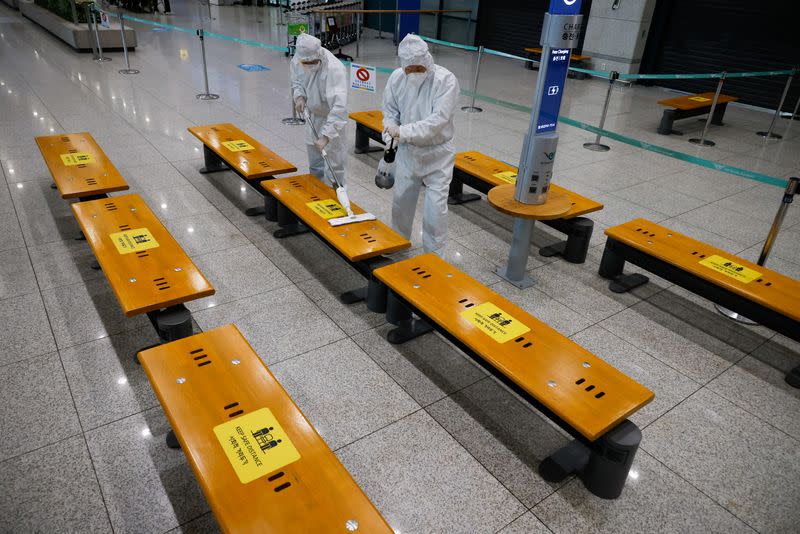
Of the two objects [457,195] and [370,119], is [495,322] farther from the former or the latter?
[370,119]

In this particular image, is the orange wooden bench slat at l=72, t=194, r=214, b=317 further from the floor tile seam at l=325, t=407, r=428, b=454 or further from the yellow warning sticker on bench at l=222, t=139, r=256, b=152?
the yellow warning sticker on bench at l=222, t=139, r=256, b=152

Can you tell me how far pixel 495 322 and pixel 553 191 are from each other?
163 centimetres

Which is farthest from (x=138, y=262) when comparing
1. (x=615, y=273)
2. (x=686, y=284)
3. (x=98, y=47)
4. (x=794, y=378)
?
(x=98, y=47)

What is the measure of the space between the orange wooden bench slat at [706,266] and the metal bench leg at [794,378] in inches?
14.0

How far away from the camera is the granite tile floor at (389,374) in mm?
2307

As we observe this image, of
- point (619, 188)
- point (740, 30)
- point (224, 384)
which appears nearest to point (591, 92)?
point (740, 30)

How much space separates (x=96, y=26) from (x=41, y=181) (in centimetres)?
675

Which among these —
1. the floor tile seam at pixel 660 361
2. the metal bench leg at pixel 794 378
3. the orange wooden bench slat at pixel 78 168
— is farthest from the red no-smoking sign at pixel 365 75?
the metal bench leg at pixel 794 378

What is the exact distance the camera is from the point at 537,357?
2477 millimetres

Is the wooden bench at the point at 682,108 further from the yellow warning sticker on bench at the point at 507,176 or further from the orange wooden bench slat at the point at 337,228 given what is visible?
the orange wooden bench slat at the point at 337,228

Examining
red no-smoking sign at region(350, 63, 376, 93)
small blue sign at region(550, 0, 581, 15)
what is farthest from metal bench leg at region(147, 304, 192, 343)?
red no-smoking sign at region(350, 63, 376, 93)

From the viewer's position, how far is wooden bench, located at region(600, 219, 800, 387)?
3154 mm

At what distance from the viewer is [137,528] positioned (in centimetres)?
213

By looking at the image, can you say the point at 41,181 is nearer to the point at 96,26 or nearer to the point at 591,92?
the point at 96,26
